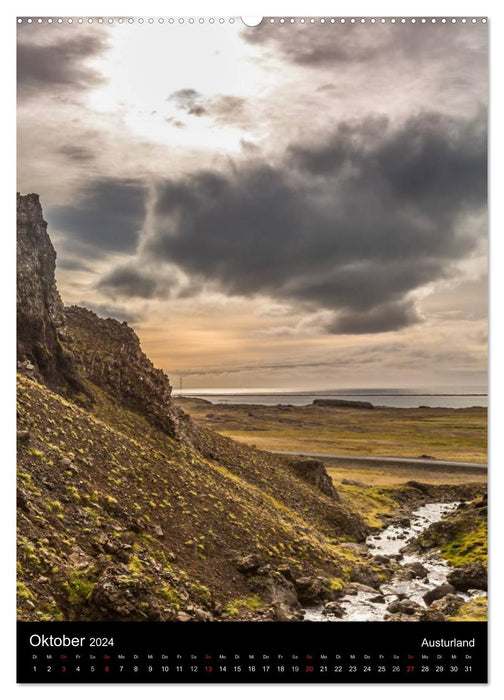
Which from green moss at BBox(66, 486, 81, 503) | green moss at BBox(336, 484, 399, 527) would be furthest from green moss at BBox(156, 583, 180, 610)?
green moss at BBox(336, 484, 399, 527)

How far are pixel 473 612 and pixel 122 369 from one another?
64.7ft

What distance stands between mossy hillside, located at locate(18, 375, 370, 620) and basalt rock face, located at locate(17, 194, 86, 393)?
1860mm

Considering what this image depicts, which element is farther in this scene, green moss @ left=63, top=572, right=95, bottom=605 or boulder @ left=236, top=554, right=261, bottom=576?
boulder @ left=236, top=554, right=261, bottom=576

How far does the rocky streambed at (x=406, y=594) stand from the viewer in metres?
13.7

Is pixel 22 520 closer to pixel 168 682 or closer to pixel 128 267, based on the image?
pixel 168 682

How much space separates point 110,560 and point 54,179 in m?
10.7

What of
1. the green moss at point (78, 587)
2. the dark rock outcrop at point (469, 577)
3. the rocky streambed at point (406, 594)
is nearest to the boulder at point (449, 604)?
the rocky streambed at point (406, 594)


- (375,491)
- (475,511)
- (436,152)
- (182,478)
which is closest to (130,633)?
(182,478)

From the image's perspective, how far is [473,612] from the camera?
1231cm

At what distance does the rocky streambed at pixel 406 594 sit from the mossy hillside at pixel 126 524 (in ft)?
6.66

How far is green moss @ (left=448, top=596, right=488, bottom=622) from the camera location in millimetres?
11984

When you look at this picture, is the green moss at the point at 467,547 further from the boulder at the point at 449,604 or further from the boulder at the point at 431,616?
the boulder at the point at 431,616

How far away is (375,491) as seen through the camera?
1873 inches

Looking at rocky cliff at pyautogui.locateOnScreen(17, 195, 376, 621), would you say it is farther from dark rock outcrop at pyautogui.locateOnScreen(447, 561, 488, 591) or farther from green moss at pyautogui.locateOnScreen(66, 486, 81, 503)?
dark rock outcrop at pyautogui.locateOnScreen(447, 561, 488, 591)
